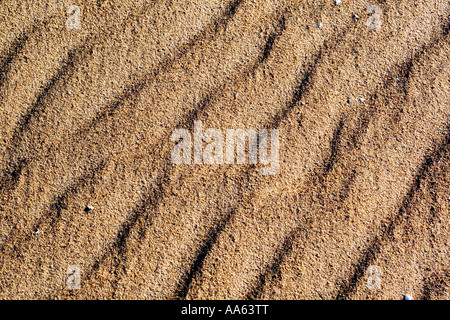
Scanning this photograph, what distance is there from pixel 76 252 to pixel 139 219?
236mm

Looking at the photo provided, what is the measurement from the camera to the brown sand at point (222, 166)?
1.28 m

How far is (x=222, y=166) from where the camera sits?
1.33 metres

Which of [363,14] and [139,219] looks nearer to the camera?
[139,219]

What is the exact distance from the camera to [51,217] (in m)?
1.29

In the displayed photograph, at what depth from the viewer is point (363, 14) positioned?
1.43 metres

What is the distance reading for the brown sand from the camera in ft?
4.21

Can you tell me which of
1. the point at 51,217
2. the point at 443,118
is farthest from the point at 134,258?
the point at 443,118

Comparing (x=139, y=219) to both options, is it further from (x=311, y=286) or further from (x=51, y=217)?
(x=311, y=286)

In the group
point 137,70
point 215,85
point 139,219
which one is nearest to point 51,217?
point 139,219

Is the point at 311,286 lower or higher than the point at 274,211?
lower

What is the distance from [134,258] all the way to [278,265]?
1.61 ft

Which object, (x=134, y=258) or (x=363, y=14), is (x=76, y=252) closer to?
(x=134, y=258)
